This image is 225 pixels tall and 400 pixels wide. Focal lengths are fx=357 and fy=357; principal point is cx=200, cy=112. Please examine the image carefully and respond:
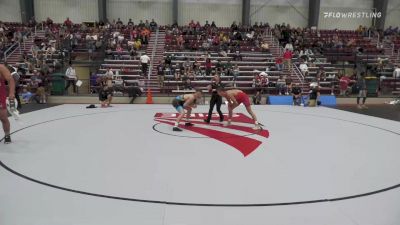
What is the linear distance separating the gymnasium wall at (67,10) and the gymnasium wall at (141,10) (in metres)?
1.14

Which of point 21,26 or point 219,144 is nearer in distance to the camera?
point 219,144

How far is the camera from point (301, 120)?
33.0 feet

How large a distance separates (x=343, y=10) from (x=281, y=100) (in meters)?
14.9

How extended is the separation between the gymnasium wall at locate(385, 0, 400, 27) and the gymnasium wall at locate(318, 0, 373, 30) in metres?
1.26

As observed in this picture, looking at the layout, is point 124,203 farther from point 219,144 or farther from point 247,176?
point 219,144

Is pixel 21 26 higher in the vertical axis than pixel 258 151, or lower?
higher

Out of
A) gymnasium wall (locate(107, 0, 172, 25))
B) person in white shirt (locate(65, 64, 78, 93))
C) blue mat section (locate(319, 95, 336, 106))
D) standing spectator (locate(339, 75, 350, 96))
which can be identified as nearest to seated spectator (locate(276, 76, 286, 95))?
blue mat section (locate(319, 95, 336, 106))

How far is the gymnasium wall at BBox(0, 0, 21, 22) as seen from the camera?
23859 millimetres

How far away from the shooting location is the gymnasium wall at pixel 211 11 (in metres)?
25.1

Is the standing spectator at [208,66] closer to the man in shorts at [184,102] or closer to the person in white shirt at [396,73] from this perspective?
the man in shorts at [184,102]

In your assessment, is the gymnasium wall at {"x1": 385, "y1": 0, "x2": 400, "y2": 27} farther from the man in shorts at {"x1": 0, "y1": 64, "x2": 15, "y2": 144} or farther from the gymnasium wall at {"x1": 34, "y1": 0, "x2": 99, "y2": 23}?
the man in shorts at {"x1": 0, "y1": 64, "x2": 15, "y2": 144}

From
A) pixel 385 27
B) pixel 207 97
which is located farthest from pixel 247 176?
pixel 385 27

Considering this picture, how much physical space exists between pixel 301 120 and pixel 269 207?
22.1 ft

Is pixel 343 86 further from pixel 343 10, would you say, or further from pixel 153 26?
pixel 153 26
